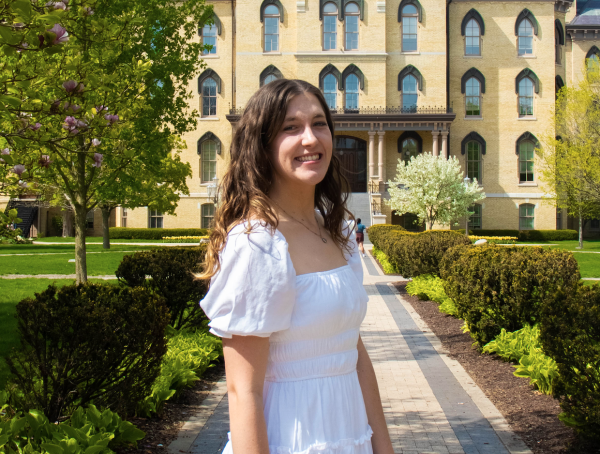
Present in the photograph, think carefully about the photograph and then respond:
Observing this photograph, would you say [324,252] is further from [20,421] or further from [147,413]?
[147,413]

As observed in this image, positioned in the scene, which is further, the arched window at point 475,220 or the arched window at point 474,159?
the arched window at point 474,159

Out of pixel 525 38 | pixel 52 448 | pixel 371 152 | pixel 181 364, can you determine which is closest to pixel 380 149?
pixel 371 152

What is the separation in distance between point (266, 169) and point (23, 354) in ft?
11.1

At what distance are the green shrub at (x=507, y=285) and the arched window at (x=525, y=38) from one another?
121ft

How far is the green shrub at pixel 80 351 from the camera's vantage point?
428 cm

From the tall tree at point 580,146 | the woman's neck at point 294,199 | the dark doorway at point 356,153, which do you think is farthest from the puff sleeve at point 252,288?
the dark doorway at point 356,153

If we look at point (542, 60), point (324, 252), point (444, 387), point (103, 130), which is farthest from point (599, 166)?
point (324, 252)

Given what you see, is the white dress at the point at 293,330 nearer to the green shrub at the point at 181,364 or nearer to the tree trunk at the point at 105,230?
the green shrub at the point at 181,364

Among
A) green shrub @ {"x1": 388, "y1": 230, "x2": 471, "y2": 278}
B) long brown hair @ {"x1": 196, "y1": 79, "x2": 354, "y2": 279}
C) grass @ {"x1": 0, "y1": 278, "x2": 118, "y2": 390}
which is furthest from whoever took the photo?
green shrub @ {"x1": 388, "y1": 230, "x2": 471, "y2": 278}

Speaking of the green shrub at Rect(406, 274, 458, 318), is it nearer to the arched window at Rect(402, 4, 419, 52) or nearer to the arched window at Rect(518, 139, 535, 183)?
the arched window at Rect(402, 4, 419, 52)

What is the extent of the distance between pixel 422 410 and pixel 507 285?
98.8 inches

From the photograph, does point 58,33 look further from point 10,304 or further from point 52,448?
point 10,304

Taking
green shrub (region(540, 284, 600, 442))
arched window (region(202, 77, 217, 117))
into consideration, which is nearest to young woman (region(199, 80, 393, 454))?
green shrub (region(540, 284, 600, 442))

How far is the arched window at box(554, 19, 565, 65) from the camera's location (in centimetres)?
4203
